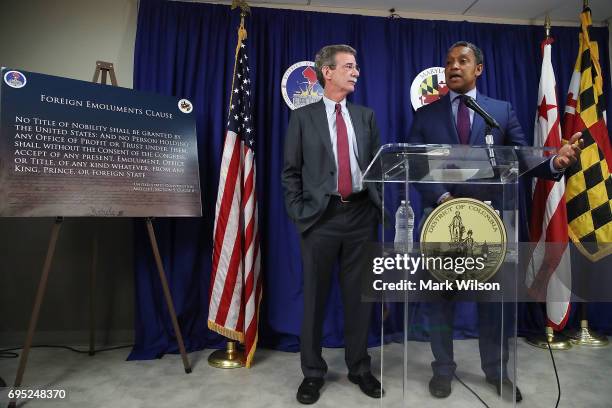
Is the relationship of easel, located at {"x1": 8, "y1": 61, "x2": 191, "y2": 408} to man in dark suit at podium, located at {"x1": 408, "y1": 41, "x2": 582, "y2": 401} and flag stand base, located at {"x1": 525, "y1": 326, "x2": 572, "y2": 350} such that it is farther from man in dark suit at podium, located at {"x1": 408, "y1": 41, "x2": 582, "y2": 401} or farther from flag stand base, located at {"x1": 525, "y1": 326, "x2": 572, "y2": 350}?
flag stand base, located at {"x1": 525, "y1": 326, "x2": 572, "y2": 350}

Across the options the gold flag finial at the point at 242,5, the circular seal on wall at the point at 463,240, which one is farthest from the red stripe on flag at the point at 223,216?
the circular seal on wall at the point at 463,240

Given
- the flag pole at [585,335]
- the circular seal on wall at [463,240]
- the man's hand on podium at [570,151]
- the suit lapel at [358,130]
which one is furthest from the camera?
the flag pole at [585,335]

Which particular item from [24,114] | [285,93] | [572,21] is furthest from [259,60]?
[572,21]

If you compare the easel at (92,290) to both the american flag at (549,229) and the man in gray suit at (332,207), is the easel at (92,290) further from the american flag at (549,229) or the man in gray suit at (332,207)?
the american flag at (549,229)

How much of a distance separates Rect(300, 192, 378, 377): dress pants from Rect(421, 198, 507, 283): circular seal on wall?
800 millimetres

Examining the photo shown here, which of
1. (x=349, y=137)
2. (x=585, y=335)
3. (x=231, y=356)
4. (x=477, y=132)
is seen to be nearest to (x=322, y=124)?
(x=349, y=137)

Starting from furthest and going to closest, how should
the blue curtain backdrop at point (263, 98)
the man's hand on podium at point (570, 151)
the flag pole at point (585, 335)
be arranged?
the flag pole at point (585, 335)
the blue curtain backdrop at point (263, 98)
the man's hand on podium at point (570, 151)

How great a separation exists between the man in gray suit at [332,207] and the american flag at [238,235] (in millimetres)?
463

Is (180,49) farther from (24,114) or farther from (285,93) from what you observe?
(24,114)

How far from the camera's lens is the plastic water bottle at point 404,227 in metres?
1.15

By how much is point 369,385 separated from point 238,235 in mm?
1063

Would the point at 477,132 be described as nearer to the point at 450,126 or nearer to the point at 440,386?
the point at 450,126

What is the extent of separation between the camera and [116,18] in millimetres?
2668

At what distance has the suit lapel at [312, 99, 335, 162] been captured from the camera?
6.43 ft
